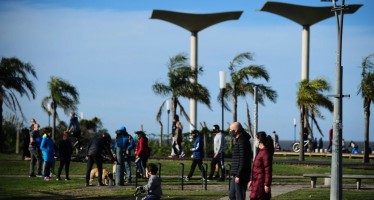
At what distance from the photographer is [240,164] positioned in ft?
52.4

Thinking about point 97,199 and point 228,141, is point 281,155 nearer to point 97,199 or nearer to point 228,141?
point 228,141

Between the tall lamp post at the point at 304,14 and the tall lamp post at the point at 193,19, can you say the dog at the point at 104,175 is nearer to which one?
the tall lamp post at the point at 193,19

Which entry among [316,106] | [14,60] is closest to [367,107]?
[316,106]

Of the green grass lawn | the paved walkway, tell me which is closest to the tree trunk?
the green grass lawn

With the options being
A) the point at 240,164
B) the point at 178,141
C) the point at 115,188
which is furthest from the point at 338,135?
the point at 178,141

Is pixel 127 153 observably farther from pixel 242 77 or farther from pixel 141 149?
pixel 242 77

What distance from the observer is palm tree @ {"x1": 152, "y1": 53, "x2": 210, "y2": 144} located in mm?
44075

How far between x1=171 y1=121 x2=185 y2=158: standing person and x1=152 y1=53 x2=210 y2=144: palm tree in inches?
225

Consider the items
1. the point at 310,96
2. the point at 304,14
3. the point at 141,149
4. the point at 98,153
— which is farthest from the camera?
the point at 304,14

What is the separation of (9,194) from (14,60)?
19.1 metres

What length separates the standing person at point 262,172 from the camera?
50.4 ft

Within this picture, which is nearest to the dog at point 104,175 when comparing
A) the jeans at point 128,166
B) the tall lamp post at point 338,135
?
the jeans at point 128,166

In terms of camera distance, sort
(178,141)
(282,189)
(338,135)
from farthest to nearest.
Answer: (178,141) → (282,189) → (338,135)

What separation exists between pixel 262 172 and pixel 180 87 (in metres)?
28.9
